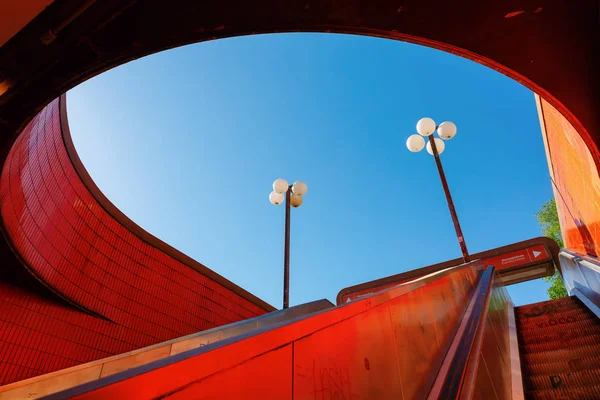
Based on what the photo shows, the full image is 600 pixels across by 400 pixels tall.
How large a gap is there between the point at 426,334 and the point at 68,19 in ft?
13.0

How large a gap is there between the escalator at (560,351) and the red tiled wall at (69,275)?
7.13m

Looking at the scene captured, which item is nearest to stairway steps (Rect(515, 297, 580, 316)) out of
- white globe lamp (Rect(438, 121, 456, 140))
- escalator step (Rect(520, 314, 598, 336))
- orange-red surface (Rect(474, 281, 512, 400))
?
escalator step (Rect(520, 314, 598, 336))

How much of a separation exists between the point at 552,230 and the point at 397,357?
72.0ft

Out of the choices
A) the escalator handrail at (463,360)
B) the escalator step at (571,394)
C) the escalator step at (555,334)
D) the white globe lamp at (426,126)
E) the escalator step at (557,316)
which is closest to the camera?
the escalator handrail at (463,360)

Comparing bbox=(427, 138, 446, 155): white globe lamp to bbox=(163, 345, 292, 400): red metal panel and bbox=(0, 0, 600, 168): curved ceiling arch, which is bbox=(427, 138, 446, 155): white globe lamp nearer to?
bbox=(0, 0, 600, 168): curved ceiling arch

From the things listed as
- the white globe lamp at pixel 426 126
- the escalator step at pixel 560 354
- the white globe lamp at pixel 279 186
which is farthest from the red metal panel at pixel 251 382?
the white globe lamp at pixel 426 126

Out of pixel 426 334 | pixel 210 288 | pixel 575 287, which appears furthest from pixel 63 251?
pixel 575 287

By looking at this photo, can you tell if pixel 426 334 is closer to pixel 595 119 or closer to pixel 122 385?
pixel 122 385

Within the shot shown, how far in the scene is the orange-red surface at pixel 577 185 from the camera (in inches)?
227

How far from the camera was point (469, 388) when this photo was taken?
2480mm

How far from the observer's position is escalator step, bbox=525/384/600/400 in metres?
3.26

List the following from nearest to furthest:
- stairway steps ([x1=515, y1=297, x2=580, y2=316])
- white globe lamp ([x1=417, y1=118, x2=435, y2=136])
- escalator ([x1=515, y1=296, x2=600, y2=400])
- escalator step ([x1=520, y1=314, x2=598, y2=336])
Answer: escalator ([x1=515, y1=296, x2=600, y2=400]) < escalator step ([x1=520, y1=314, x2=598, y2=336]) < stairway steps ([x1=515, y1=297, x2=580, y2=316]) < white globe lamp ([x1=417, y1=118, x2=435, y2=136])

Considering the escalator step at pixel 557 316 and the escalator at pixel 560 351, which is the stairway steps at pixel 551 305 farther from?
the escalator step at pixel 557 316

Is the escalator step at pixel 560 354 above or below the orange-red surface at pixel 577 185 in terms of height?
below
